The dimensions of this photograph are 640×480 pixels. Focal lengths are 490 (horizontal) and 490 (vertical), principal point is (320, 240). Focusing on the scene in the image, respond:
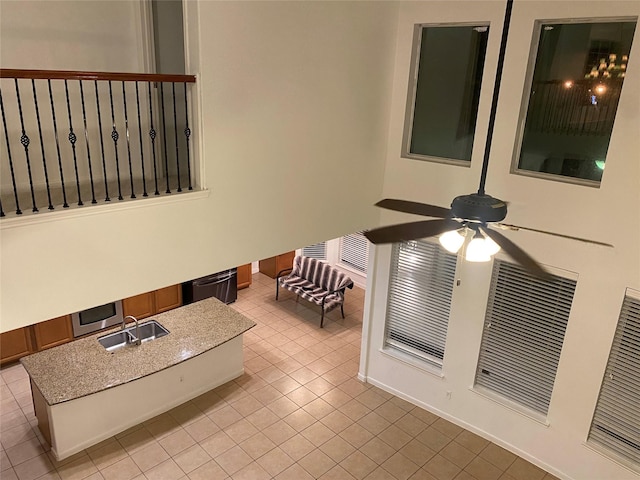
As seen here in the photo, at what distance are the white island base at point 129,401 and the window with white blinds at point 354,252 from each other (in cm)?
379

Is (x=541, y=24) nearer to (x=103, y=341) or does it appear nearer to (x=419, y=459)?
(x=419, y=459)

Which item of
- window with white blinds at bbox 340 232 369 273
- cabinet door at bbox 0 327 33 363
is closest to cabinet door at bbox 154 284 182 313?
cabinet door at bbox 0 327 33 363

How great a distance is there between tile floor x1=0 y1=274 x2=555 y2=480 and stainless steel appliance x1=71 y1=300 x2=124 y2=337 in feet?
3.03

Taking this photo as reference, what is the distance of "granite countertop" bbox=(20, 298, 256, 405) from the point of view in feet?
17.6

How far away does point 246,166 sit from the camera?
431 centimetres

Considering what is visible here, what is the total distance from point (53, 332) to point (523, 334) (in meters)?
6.31

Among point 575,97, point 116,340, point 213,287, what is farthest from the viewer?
point 213,287

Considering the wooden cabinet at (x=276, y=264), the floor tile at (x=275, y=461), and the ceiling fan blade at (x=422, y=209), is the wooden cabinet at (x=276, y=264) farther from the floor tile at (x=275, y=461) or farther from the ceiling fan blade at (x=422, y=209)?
the ceiling fan blade at (x=422, y=209)

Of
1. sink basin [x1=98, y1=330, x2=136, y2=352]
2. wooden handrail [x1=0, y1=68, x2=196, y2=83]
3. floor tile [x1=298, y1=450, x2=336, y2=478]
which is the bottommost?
floor tile [x1=298, y1=450, x2=336, y2=478]

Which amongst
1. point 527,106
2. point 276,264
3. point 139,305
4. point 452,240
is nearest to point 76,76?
point 452,240

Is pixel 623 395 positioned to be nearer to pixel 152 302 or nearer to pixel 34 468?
pixel 34 468

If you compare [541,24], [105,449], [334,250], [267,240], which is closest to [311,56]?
[267,240]

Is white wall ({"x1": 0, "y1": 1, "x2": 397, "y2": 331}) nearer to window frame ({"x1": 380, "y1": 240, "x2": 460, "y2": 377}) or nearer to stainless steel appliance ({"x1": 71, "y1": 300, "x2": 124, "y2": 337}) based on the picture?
window frame ({"x1": 380, "y1": 240, "x2": 460, "y2": 377})

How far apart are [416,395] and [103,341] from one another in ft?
13.5
